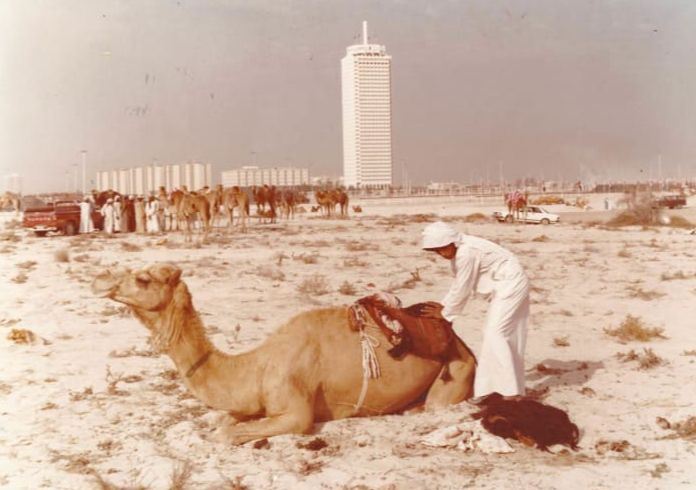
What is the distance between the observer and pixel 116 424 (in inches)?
250

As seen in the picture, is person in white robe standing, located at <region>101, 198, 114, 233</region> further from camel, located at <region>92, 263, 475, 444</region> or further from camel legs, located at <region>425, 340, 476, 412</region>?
camel legs, located at <region>425, 340, 476, 412</region>

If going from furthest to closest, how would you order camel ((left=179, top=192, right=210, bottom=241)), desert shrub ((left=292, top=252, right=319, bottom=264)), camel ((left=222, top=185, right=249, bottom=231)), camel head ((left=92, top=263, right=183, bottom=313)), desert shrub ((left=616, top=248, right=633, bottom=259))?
camel ((left=222, top=185, right=249, bottom=231))
camel ((left=179, top=192, right=210, bottom=241))
desert shrub ((left=616, top=248, right=633, bottom=259))
desert shrub ((left=292, top=252, right=319, bottom=264))
camel head ((left=92, top=263, right=183, bottom=313))

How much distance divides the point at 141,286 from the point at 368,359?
5.86 ft

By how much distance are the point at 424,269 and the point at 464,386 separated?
35.4 ft

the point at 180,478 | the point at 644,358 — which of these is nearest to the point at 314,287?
the point at 644,358

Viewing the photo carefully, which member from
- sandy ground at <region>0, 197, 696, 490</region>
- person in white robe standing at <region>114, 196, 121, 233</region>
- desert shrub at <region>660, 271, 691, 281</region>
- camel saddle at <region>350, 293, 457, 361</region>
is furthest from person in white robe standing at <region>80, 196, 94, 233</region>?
camel saddle at <region>350, 293, 457, 361</region>

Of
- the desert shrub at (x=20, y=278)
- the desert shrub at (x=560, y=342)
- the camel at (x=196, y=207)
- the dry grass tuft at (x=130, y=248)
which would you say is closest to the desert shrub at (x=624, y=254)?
the desert shrub at (x=560, y=342)

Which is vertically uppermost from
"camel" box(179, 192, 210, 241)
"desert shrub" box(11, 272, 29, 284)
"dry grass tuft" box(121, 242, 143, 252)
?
"camel" box(179, 192, 210, 241)

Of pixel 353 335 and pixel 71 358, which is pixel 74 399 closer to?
pixel 71 358

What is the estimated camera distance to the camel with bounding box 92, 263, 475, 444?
5477mm

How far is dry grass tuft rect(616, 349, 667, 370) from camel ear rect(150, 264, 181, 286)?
5044mm

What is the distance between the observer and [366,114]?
181 meters

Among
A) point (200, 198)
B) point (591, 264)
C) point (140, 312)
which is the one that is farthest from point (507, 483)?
point (200, 198)

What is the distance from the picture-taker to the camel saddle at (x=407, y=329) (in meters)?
5.96
